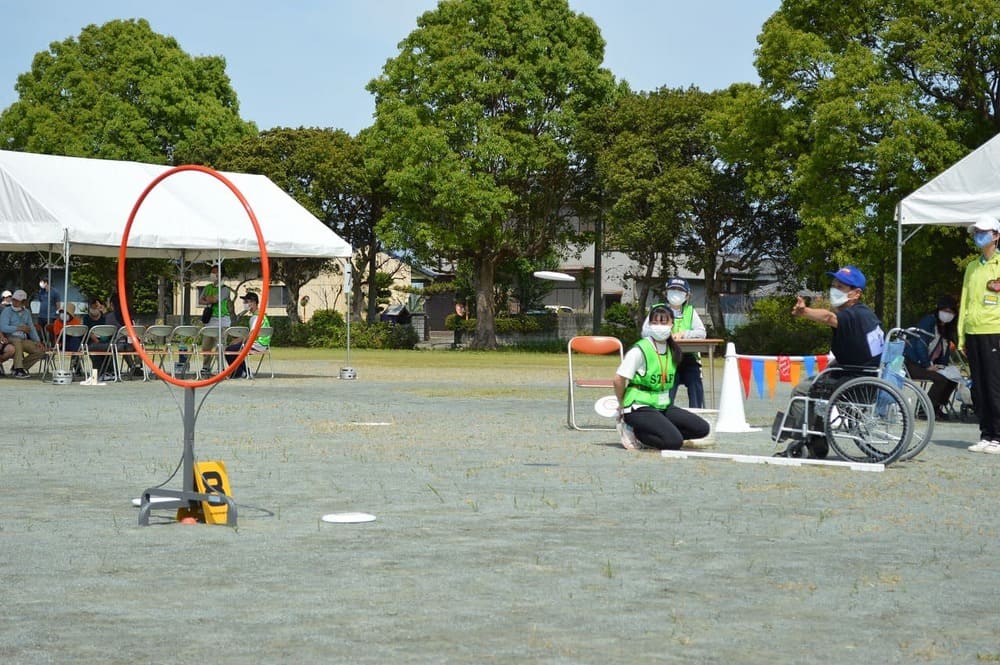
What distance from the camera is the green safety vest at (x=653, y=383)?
1202cm

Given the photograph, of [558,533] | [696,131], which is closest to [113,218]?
[558,533]

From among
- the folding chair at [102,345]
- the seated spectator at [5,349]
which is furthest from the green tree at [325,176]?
the folding chair at [102,345]

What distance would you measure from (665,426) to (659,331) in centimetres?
A: 81

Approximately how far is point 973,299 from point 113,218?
48.5ft

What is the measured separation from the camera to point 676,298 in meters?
14.8

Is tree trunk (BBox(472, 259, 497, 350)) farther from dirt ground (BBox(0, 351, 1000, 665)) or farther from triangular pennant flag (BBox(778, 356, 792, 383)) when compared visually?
dirt ground (BBox(0, 351, 1000, 665))

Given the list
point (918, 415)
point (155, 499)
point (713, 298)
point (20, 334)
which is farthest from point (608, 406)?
point (713, 298)

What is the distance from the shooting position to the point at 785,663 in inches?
188

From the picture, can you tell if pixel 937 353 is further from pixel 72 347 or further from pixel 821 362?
pixel 72 347

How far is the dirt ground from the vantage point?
16.7 feet

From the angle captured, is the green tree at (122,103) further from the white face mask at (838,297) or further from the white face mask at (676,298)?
the white face mask at (838,297)

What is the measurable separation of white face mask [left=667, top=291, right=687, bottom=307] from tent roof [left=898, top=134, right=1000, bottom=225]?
3869 mm

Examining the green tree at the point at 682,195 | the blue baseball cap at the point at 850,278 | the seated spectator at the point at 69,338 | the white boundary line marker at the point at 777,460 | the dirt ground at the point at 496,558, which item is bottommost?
the dirt ground at the point at 496,558

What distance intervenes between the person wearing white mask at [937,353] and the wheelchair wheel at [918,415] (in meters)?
4.32
